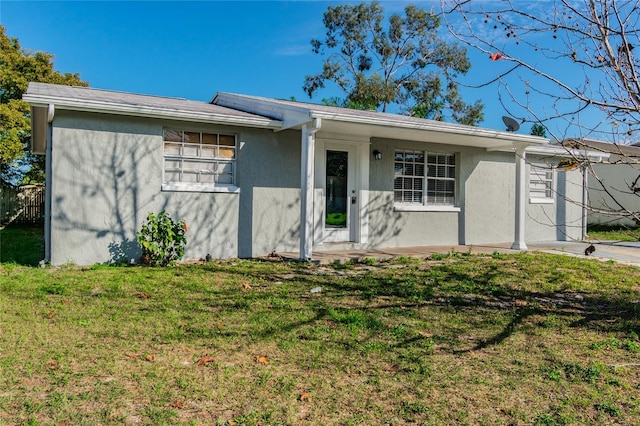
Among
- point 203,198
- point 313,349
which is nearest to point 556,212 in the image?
point 203,198

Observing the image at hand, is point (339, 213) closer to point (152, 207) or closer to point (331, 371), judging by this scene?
point (152, 207)

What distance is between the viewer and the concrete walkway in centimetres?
942

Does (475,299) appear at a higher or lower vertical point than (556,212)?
lower

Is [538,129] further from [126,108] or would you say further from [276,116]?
[126,108]

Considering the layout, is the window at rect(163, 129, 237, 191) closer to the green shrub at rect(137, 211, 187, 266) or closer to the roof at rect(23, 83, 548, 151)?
the roof at rect(23, 83, 548, 151)

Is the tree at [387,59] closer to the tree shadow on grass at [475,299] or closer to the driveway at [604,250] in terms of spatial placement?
the driveway at [604,250]

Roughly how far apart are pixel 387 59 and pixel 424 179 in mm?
19396

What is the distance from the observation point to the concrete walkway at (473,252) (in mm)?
9422

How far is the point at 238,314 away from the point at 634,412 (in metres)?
3.77

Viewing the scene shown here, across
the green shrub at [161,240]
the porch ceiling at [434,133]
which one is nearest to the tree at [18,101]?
the green shrub at [161,240]

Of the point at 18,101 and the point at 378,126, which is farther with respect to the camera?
the point at 18,101

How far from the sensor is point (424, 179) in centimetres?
1191

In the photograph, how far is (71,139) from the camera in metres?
8.08

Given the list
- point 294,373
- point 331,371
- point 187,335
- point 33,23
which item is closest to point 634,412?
point 331,371
